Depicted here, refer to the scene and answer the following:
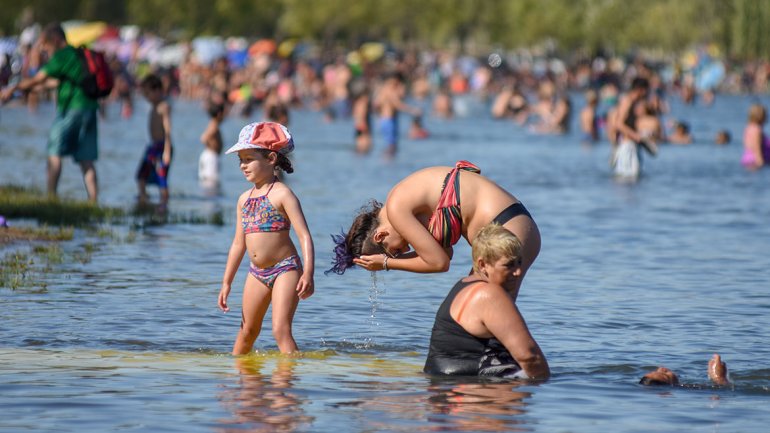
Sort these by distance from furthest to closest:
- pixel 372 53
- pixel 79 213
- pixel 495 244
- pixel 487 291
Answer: pixel 372 53
pixel 79 213
pixel 487 291
pixel 495 244

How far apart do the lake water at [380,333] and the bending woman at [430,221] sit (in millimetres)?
718

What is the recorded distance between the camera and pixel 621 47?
99188mm

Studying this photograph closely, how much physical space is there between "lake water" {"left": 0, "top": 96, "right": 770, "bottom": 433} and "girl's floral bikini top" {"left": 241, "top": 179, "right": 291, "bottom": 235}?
0.75 meters

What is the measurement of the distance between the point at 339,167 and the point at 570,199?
598 centimetres

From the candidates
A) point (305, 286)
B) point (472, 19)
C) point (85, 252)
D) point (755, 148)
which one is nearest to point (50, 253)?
point (85, 252)

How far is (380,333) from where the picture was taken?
9633mm

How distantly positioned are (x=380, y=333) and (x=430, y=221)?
243cm

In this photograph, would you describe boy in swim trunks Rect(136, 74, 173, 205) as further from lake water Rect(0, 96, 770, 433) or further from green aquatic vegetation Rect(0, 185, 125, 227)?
green aquatic vegetation Rect(0, 185, 125, 227)

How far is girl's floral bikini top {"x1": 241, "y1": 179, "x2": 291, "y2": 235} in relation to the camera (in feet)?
27.0

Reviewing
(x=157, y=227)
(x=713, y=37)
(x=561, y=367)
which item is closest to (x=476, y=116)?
(x=157, y=227)

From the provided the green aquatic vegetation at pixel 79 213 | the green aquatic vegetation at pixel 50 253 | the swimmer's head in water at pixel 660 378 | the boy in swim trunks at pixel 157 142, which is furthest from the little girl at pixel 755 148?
the swimmer's head in water at pixel 660 378

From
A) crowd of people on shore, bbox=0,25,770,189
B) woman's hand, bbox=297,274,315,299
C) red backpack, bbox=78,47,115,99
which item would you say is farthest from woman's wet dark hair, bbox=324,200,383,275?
red backpack, bbox=78,47,115,99

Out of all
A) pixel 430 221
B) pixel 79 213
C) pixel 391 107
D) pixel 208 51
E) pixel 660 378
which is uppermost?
pixel 208 51

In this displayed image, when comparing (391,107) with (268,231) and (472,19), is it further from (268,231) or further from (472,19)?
(472,19)
